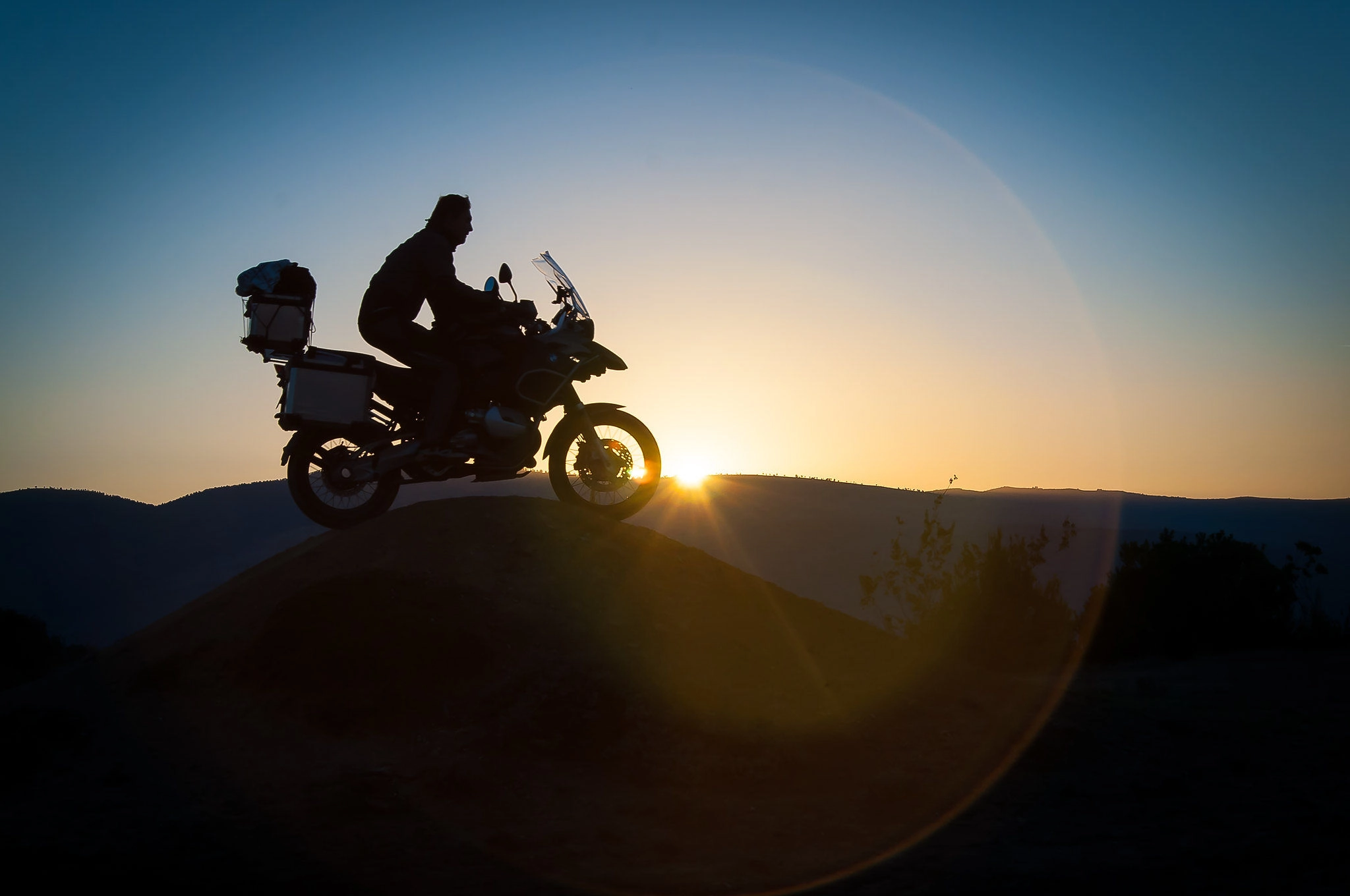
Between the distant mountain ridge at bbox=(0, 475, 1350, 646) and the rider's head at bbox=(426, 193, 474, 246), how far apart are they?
25.8 metres

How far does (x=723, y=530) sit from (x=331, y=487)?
4238 centimetres

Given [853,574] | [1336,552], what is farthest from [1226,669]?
[1336,552]

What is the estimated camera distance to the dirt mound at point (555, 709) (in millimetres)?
4598

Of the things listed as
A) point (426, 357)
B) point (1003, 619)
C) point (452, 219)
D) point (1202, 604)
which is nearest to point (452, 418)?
point (426, 357)

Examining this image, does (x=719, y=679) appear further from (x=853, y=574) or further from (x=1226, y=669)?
(x=853, y=574)

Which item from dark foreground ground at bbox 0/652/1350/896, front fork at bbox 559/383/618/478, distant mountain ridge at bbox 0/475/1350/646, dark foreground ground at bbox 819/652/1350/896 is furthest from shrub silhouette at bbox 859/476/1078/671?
distant mountain ridge at bbox 0/475/1350/646

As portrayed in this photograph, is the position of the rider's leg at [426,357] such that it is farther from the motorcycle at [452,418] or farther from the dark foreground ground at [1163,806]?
the dark foreground ground at [1163,806]

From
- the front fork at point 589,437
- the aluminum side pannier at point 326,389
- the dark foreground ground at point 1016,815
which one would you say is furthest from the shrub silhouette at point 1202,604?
the aluminum side pannier at point 326,389

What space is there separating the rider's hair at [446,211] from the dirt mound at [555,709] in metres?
2.29

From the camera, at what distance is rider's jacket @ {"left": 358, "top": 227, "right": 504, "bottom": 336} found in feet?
23.7

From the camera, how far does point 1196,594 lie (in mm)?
12914

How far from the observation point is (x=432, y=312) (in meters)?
7.36

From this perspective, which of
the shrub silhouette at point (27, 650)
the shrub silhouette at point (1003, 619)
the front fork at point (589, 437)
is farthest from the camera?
the shrub silhouette at point (27, 650)

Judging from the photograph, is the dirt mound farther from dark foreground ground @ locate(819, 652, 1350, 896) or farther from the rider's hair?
the rider's hair
